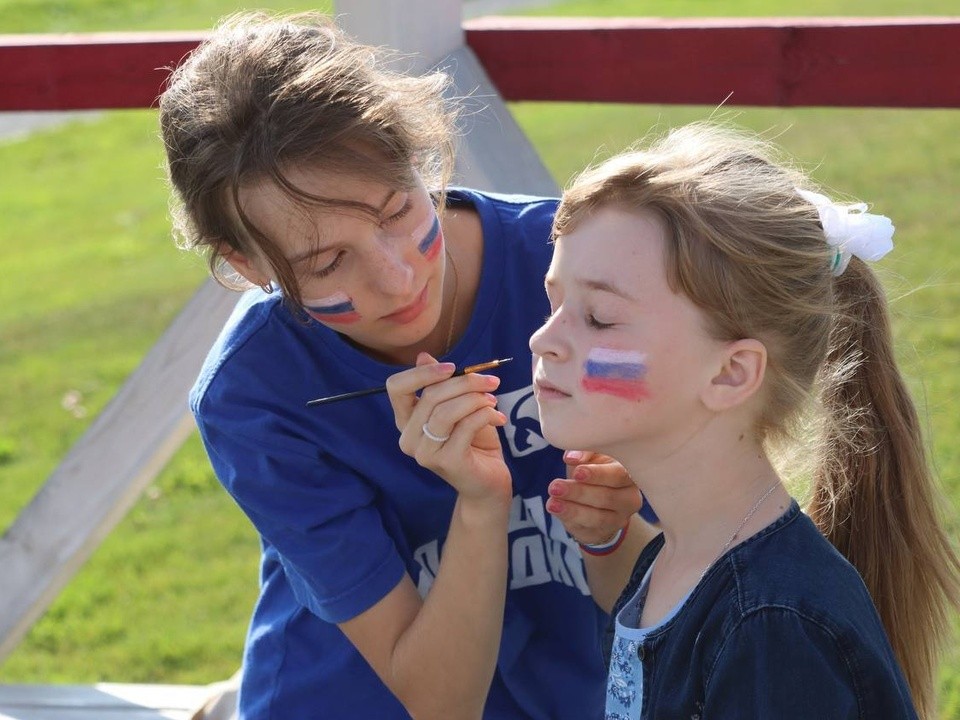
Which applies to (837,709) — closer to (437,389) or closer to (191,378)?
(437,389)

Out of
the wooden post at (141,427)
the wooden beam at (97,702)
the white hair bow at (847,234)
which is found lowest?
the wooden beam at (97,702)

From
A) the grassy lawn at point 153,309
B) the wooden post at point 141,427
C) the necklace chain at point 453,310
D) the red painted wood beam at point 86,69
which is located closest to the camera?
the necklace chain at point 453,310

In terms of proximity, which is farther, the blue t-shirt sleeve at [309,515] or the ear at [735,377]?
the blue t-shirt sleeve at [309,515]

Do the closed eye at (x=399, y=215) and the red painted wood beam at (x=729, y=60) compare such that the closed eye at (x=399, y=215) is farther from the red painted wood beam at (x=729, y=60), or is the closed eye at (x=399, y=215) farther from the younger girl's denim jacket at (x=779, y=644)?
the red painted wood beam at (x=729, y=60)

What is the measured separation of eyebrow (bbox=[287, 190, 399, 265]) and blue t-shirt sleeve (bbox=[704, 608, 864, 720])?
761 millimetres

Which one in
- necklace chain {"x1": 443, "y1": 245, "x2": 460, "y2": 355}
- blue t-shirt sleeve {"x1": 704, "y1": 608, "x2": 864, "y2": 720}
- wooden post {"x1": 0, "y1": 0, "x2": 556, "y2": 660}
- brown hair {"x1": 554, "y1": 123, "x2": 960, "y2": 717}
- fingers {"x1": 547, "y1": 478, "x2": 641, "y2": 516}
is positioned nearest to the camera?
blue t-shirt sleeve {"x1": 704, "y1": 608, "x2": 864, "y2": 720}

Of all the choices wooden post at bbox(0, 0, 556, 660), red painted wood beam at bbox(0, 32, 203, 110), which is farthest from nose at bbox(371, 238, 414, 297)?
red painted wood beam at bbox(0, 32, 203, 110)

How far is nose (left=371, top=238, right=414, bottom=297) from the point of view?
179 centimetres

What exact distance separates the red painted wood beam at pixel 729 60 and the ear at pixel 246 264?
2.82 ft

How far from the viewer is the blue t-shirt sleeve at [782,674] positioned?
4.75 feet

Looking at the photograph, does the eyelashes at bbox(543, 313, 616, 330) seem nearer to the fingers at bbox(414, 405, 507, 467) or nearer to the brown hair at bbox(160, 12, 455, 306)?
the fingers at bbox(414, 405, 507, 467)

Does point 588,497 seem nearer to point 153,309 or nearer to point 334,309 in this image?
point 334,309

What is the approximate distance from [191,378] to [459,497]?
920 mm

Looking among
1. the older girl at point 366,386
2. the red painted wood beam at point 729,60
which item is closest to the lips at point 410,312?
the older girl at point 366,386
